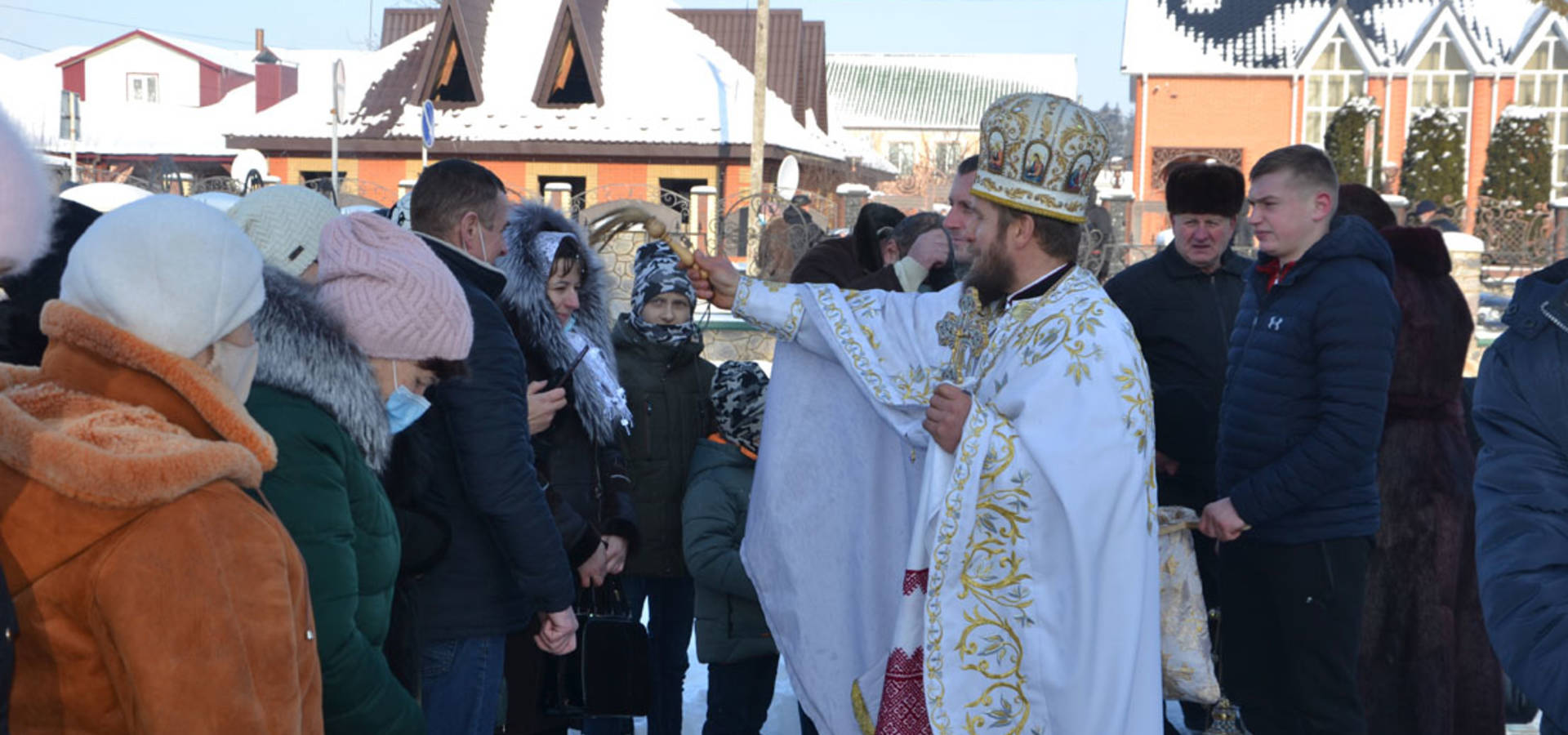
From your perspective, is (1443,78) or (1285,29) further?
(1285,29)

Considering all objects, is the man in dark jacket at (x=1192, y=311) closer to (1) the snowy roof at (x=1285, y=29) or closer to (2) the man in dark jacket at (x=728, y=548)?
(2) the man in dark jacket at (x=728, y=548)

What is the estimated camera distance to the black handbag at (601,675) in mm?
3893

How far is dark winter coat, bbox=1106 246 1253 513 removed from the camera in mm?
4719

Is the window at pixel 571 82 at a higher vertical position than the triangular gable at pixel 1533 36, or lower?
lower

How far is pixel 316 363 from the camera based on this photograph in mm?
2367

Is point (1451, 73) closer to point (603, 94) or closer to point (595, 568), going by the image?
point (603, 94)

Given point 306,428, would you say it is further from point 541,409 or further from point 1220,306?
point 1220,306

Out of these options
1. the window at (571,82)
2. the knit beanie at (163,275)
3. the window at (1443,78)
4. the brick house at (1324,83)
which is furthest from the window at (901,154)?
the knit beanie at (163,275)

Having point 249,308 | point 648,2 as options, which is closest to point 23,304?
point 249,308

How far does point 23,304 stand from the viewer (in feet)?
10.5

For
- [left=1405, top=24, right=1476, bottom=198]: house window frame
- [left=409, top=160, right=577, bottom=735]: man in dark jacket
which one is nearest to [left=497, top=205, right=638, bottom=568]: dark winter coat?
[left=409, top=160, right=577, bottom=735]: man in dark jacket

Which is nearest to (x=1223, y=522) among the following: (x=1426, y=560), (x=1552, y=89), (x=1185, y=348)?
(x=1185, y=348)

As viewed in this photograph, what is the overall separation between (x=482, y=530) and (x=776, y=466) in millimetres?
840

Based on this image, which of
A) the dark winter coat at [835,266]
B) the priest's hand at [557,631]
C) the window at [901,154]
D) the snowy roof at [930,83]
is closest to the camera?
the priest's hand at [557,631]
